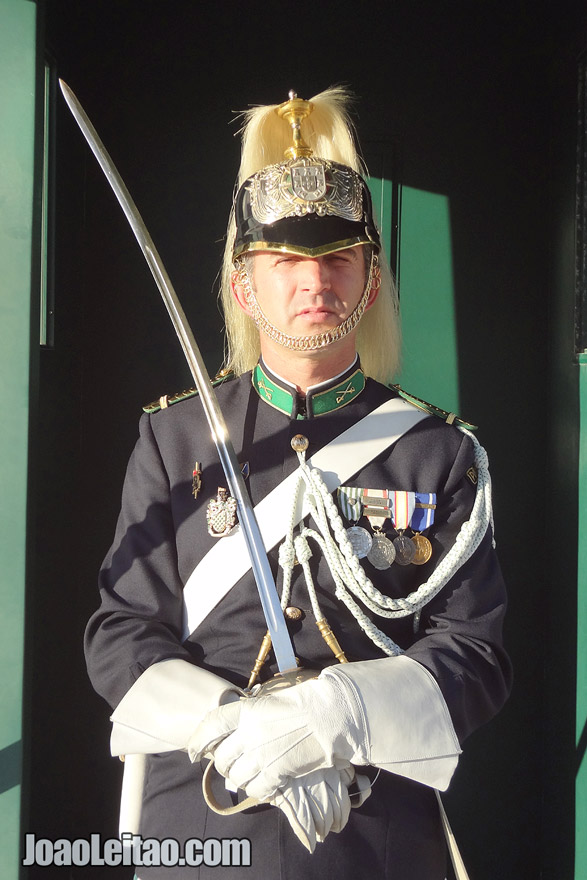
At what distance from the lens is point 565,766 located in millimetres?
2301

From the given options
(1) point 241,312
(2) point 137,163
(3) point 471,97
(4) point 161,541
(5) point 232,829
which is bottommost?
(5) point 232,829

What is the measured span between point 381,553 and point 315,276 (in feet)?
1.86

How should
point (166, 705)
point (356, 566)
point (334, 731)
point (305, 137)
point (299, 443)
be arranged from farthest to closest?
1. point (305, 137)
2. point (299, 443)
3. point (356, 566)
4. point (166, 705)
5. point (334, 731)

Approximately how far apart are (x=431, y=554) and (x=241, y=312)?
0.79 metres

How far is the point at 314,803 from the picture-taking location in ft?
4.45

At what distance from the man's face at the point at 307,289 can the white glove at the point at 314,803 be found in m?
0.84

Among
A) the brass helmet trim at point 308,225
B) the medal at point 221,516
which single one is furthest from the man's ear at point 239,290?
the medal at point 221,516

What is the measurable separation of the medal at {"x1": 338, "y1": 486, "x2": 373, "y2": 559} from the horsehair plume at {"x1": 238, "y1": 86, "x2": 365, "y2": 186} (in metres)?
0.81

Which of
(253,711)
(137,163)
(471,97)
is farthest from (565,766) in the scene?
(137,163)

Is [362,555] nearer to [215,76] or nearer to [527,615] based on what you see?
[527,615]

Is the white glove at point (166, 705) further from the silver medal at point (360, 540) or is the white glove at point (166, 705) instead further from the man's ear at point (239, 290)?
the man's ear at point (239, 290)

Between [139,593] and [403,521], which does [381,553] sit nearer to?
[403,521]

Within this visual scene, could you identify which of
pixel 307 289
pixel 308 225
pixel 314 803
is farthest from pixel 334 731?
pixel 308 225

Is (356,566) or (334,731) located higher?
(356,566)
